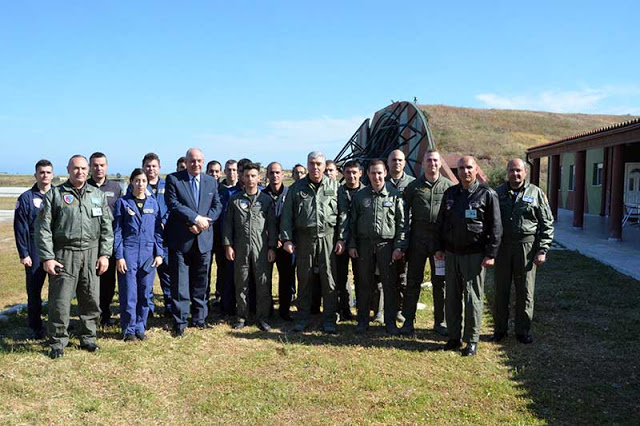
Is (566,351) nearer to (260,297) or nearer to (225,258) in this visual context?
(260,297)

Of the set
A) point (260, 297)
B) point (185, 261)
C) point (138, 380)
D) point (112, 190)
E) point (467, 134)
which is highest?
point (467, 134)

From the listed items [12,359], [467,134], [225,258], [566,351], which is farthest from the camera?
[467,134]

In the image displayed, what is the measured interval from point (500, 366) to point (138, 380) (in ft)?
10.4

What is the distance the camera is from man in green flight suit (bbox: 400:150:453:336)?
5199 millimetres

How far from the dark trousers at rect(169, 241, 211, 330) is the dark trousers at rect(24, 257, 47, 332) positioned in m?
1.32

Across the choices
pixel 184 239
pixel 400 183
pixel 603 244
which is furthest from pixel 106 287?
pixel 603 244

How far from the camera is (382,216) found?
17.2 feet

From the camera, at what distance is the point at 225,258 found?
6.14 meters

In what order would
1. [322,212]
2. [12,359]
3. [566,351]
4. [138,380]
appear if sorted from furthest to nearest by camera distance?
[322,212] < [566,351] < [12,359] < [138,380]

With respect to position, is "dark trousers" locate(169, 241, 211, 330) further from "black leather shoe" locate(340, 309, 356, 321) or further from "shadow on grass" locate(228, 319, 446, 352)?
"black leather shoe" locate(340, 309, 356, 321)

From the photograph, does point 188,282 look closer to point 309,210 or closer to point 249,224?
point 249,224

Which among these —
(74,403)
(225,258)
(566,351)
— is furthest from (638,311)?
(74,403)

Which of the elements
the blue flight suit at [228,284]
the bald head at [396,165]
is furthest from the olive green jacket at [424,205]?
the blue flight suit at [228,284]

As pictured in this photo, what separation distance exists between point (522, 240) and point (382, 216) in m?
1.42
